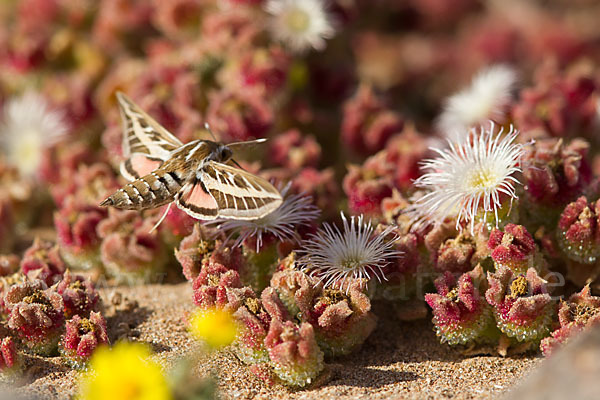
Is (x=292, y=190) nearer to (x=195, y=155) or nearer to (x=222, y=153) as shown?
(x=222, y=153)

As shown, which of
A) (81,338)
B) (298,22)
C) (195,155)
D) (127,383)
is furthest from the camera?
(298,22)

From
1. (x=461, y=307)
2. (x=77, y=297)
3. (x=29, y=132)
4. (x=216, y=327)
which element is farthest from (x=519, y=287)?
(x=29, y=132)

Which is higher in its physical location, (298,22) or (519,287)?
(298,22)

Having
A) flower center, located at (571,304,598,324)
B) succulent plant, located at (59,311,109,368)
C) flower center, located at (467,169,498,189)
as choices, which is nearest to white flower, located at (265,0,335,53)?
flower center, located at (467,169,498,189)

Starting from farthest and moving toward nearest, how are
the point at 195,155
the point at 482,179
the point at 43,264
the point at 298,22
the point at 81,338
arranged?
1. the point at 298,22
2. the point at 43,264
3. the point at 482,179
4. the point at 195,155
5. the point at 81,338

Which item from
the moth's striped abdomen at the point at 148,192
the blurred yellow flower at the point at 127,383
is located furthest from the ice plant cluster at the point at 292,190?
the moth's striped abdomen at the point at 148,192

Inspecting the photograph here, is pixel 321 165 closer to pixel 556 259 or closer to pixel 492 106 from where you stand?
pixel 492 106
